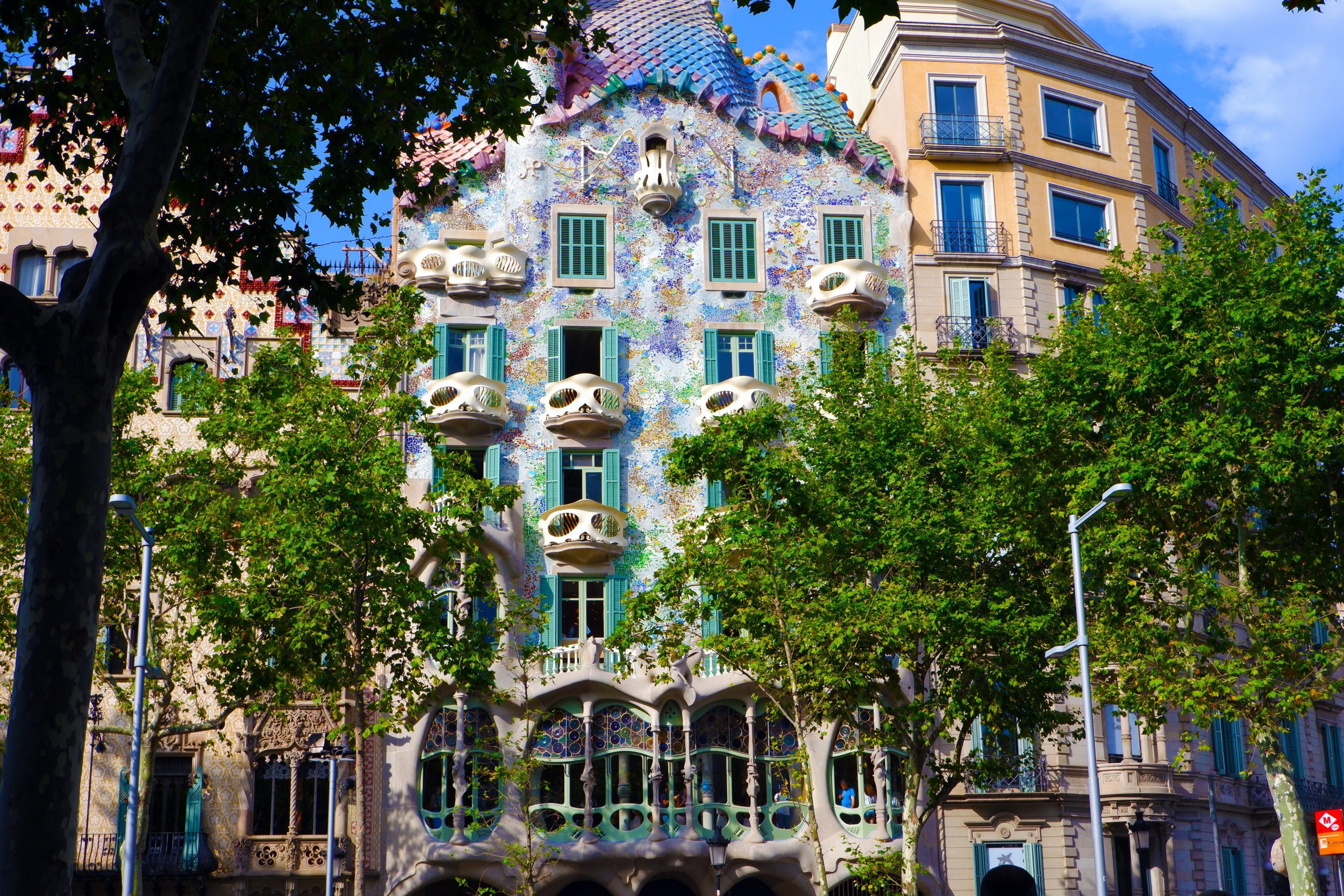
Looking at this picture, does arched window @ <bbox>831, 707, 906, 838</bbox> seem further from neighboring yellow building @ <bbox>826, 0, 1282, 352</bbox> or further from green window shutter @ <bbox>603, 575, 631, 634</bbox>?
neighboring yellow building @ <bbox>826, 0, 1282, 352</bbox>

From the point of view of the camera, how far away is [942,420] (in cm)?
2991

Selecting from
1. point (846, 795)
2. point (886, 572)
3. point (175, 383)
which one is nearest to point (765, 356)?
point (886, 572)

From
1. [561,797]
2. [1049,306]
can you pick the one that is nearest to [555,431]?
[561,797]

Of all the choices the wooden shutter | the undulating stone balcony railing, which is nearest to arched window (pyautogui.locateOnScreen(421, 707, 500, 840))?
the undulating stone balcony railing

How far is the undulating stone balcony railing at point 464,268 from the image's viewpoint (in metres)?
35.3

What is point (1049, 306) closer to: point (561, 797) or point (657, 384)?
point (657, 384)

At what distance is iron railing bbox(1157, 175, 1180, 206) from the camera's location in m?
42.0

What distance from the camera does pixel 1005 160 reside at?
1534 inches

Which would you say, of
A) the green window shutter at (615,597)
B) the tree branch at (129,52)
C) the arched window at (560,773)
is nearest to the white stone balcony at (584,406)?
the green window shutter at (615,597)

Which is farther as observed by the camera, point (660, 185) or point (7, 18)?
point (660, 185)

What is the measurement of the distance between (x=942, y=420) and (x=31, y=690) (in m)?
23.1

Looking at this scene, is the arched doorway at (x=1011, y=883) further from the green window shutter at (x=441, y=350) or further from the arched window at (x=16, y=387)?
the arched window at (x=16, y=387)

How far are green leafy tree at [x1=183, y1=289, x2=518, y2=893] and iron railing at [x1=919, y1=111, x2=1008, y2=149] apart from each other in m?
16.1

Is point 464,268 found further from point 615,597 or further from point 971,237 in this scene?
point 971,237
